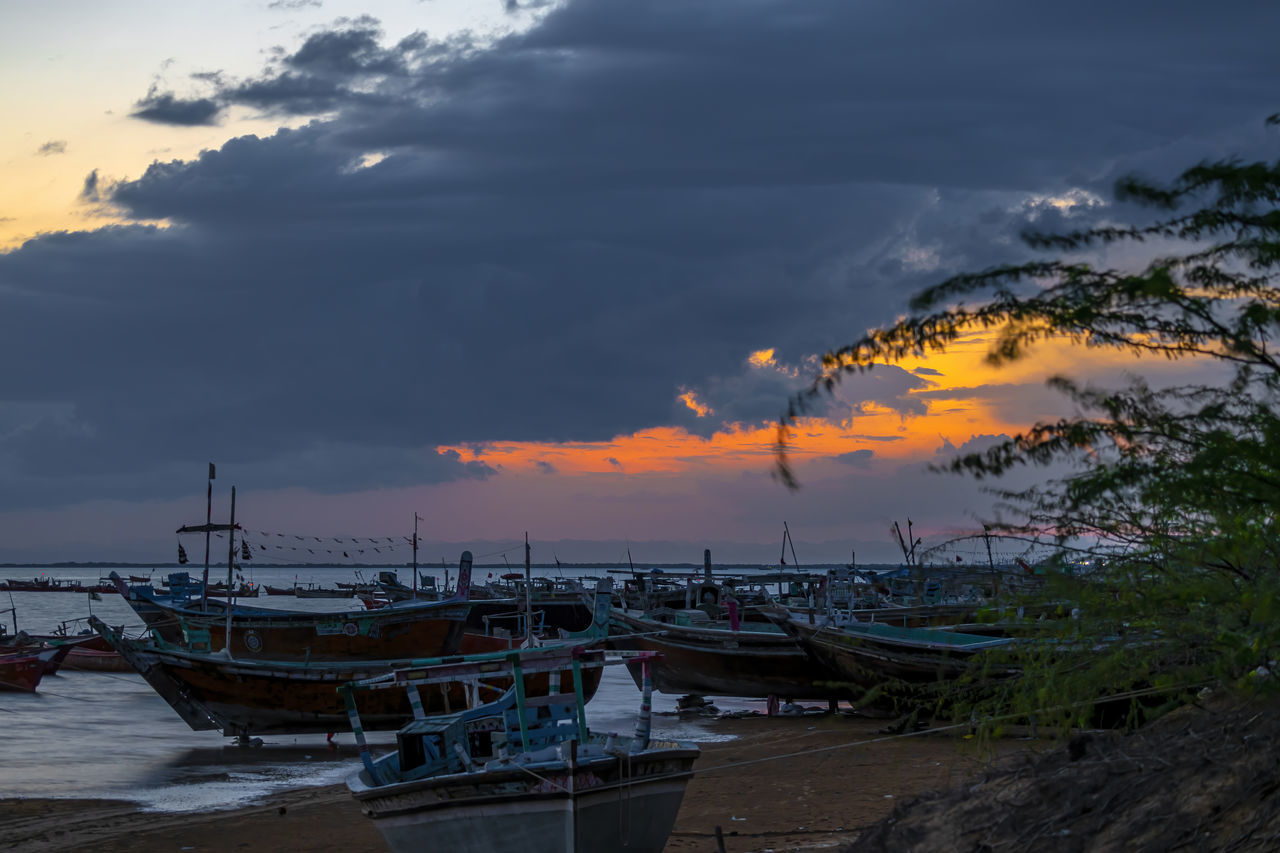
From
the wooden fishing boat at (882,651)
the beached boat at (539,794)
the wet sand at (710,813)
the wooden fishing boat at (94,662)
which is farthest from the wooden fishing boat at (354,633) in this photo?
the beached boat at (539,794)

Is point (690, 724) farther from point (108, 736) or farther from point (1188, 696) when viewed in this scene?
point (1188, 696)

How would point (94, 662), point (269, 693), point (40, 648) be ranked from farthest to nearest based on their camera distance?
point (94, 662)
point (40, 648)
point (269, 693)

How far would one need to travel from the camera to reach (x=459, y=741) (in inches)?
459

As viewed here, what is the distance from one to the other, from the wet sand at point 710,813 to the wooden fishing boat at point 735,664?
6315 millimetres

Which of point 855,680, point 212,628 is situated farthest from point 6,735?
point 855,680

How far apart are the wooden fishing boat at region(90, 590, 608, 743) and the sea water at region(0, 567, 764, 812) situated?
1.81ft

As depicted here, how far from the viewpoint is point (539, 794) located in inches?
371

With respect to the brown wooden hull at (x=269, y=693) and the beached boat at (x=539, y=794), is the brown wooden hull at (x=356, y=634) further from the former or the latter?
the beached boat at (x=539, y=794)

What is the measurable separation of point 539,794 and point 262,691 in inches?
611

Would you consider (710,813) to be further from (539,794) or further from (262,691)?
(262,691)

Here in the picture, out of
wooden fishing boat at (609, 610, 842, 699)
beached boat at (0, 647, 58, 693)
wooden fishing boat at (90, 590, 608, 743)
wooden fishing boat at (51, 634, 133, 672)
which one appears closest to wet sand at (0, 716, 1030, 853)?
wooden fishing boat at (90, 590, 608, 743)

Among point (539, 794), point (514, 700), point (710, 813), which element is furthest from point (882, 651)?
point (539, 794)

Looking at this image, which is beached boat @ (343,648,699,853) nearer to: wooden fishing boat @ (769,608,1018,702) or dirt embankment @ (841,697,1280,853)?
dirt embankment @ (841,697,1280,853)

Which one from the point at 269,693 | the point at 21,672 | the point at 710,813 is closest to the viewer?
the point at 710,813
